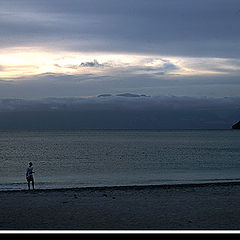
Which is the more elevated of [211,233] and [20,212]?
[211,233]

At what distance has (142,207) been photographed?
15531 millimetres

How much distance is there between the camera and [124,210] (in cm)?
1480

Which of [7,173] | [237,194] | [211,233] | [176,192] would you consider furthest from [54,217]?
[7,173]

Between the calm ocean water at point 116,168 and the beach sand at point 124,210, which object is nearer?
the beach sand at point 124,210

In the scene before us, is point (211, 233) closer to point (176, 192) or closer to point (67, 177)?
point (176, 192)

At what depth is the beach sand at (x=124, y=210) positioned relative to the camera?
11859mm

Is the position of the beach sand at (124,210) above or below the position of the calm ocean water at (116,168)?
above

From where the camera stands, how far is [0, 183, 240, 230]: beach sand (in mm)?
11859

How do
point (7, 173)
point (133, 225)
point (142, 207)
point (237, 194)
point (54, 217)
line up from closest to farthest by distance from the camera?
point (133, 225)
point (54, 217)
point (142, 207)
point (237, 194)
point (7, 173)

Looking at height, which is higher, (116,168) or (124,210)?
(124,210)

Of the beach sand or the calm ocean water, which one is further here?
the calm ocean water

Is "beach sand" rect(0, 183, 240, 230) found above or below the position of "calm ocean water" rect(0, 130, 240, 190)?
above

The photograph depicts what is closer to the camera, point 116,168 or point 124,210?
point 124,210

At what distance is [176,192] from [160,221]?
8368 mm
